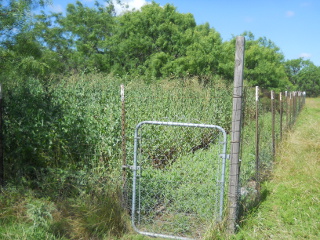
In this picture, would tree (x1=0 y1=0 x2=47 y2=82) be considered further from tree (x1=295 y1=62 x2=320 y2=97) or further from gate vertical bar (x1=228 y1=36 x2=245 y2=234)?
tree (x1=295 y1=62 x2=320 y2=97)

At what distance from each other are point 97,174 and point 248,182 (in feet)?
9.43

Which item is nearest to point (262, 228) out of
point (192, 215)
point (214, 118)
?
point (192, 215)

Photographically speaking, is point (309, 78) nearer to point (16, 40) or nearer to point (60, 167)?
point (16, 40)

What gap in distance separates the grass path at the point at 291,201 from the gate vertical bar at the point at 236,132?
0.28 meters

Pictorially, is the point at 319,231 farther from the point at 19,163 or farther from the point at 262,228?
the point at 19,163

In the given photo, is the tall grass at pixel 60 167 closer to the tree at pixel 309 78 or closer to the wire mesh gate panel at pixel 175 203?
the wire mesh gate panel at pixel 175 203

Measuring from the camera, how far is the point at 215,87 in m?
12.0

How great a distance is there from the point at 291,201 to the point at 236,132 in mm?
2019

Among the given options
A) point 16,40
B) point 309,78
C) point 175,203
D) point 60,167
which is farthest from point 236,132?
point 309,78

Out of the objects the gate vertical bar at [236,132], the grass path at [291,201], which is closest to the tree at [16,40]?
the gate vertical bar at [236,132]

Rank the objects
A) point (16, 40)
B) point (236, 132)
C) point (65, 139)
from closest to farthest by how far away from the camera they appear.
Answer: point (236, 132)
point (65, 139)
point (16, 40)

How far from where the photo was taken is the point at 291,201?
5688 mm

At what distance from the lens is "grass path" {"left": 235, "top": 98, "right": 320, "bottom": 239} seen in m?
4.61

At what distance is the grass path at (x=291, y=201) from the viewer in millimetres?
4613
